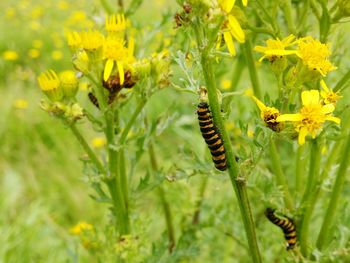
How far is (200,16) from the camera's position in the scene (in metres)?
1.19

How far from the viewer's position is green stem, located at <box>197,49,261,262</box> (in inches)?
48.4

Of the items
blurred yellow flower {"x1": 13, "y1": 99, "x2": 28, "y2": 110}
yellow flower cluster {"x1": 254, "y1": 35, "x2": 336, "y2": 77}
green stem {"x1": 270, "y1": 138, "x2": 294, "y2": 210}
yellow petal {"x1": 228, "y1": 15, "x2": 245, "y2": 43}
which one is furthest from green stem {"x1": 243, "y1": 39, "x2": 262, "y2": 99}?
blurred yellow flower {"x1": 13, "y1": 99, "x2": 28, "y2": 110}

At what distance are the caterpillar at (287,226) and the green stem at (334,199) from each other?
0.09 meters

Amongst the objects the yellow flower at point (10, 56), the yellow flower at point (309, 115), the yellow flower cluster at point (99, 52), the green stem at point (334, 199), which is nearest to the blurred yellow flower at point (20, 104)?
the yellow flower at point (10, 56)

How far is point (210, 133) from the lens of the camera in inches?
49.1

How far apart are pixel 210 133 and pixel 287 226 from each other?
0.55 m

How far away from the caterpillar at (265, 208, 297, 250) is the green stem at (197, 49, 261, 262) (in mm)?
184

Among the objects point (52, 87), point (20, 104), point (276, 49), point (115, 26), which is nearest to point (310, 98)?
point (276, 49)

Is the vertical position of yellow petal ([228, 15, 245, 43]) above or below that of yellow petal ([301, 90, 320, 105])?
above

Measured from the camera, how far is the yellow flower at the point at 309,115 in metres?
1.26

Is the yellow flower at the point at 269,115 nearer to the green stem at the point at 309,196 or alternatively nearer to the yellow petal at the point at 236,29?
the yellow petal at the point at 236,29

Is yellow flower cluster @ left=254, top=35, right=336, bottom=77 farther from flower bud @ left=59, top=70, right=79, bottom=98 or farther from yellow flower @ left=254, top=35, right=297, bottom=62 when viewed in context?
flower bud @ left=59, top=70, right=79, bottom=98

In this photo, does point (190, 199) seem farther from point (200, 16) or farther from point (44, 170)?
point (44, 170)

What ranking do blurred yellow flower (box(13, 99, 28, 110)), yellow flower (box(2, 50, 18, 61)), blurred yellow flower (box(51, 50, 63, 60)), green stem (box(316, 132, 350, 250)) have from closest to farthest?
1. green stem (box(316, 132, 350, 250))
2. blurred yellow flower (box(13, 99, 28, 110))
3. yellow flower (box(2, 50, 18, 61))
4. blurred yellow flower (box(51, 50, 63, 60))
